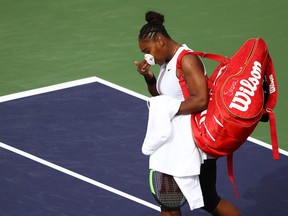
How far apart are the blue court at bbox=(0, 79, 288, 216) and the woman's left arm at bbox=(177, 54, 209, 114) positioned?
2.20 m

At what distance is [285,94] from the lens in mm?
12445

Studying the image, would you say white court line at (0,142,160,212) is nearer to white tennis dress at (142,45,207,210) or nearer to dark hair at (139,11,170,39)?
white tennis dress at (142,45,207,210)

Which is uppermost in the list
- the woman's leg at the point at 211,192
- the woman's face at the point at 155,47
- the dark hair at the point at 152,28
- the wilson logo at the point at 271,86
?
the dark hair at the point at 152,28

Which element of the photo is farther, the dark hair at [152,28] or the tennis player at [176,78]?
the dark hair at [152,28]

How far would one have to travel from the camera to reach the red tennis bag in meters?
7.78

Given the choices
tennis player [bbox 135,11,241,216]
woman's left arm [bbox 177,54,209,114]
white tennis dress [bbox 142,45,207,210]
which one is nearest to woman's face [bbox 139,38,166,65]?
tennis player [bbox 135,11,241,216]

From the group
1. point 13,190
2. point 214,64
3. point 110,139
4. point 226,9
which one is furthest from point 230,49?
point 13,190

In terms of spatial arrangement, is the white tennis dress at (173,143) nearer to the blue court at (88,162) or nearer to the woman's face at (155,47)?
the woman's face at (155,47)

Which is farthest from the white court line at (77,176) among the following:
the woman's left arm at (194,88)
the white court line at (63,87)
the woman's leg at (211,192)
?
the woman's left arm at (194,88)

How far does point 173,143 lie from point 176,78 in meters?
0.53

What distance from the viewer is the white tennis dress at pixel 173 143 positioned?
26.1ft

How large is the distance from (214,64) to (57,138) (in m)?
2.83

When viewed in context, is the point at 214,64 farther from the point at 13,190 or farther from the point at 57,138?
the point at 13,190

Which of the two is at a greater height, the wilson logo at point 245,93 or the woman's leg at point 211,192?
the wilson logo at point 245,93
